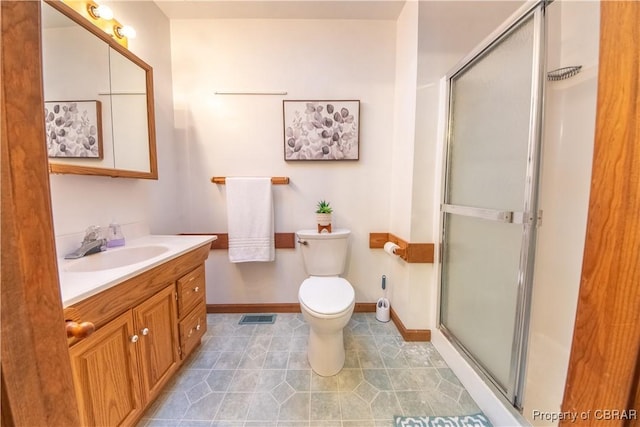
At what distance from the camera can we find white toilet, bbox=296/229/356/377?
4.24 feet

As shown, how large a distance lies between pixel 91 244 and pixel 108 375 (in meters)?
0.63

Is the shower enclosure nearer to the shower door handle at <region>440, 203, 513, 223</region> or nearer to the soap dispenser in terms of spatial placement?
the shower door handle at <region>440, 203, 513, 223</region>

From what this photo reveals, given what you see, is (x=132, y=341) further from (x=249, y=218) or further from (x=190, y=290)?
(x=249, y=218)

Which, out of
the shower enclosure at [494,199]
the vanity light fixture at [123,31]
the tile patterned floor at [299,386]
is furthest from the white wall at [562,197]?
the vanity light fixture at [123,31]

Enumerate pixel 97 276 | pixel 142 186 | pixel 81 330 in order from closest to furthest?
pixel 81 330
pixel 97 276
pixel 142 186

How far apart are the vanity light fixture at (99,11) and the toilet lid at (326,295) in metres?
1.88

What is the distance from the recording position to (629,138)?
301 mm

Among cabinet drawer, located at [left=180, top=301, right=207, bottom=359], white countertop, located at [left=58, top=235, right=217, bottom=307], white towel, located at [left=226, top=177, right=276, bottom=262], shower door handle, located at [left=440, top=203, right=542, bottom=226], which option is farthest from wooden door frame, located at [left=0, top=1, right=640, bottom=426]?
white towel, located at [left=226, top=177, right=276, bottom=262]

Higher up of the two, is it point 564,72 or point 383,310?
point 564,72

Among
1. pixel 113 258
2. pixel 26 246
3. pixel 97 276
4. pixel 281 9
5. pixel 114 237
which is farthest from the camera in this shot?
Result: pixel 281 9

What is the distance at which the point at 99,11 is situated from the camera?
1213mm

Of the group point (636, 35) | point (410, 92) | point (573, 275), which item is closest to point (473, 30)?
point (410, 92)

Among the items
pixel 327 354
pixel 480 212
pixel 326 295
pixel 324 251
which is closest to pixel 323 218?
pixel 324 251

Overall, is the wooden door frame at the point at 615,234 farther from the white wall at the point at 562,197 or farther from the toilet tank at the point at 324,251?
the toilet tank at the point at 324,251
